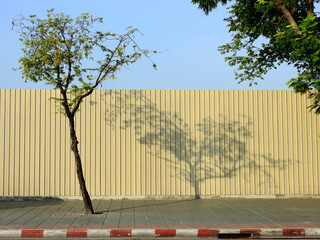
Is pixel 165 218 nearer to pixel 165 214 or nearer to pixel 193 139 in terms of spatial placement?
pixel 165 214

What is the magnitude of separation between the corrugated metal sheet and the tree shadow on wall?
33 mm

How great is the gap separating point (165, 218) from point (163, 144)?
3939 mm

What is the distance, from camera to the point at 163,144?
542 inches

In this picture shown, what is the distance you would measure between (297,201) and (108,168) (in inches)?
240

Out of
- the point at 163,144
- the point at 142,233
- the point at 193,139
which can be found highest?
the point at 193,139

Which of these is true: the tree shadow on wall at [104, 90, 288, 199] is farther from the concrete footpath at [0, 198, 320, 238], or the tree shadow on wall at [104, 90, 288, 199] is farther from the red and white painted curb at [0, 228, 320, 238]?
the red and white painted curb at [0, 228, 320, 238]

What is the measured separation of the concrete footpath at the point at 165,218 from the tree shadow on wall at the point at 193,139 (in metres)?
1.01

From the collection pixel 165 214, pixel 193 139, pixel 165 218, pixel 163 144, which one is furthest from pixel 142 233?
pixel 193 139

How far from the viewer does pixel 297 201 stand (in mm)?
13266

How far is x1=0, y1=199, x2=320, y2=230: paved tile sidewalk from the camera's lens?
9.29 m

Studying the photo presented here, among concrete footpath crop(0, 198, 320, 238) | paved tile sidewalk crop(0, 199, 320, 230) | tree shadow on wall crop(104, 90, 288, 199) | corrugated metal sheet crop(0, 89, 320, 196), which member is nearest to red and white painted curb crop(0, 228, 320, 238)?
concrete footpath crop(0, 198, 320, 238)

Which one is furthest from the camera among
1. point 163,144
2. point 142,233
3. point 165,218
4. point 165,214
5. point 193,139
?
point 193,139

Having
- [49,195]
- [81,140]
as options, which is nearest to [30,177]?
[49,195]

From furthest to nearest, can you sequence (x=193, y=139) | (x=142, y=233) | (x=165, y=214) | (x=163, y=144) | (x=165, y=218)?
(x=193, y=139)
(x=163, y=144)
(x=165, y=214)
(x=165, y=218)
(x=142, y=233)
